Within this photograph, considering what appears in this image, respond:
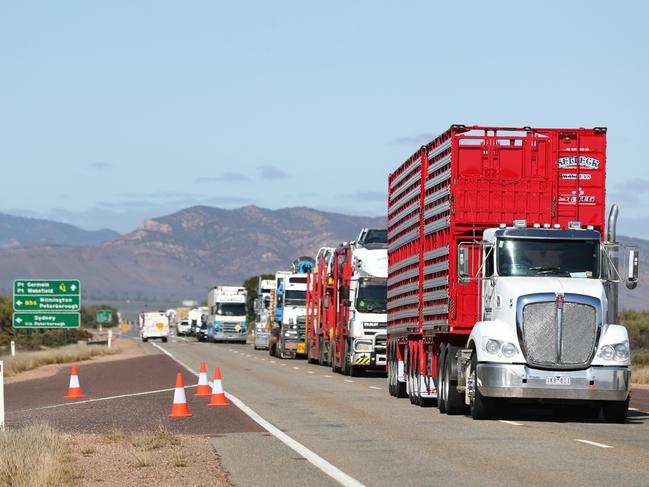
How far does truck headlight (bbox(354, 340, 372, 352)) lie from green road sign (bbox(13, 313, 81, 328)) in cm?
1986

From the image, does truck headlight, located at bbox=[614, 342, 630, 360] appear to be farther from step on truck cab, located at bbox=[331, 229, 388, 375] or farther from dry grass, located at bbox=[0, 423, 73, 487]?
step on truck cab, located at bbox=[331, 229, 388, 375]

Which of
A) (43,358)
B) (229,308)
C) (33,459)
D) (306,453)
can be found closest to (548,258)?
(306,453)

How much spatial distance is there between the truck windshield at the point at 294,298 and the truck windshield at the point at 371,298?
22179 mm

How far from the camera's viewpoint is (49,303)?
56.9m

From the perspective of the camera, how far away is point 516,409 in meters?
24.5

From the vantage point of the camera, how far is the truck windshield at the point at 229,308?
9662 centimetres

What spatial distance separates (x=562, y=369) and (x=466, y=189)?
3.84 m

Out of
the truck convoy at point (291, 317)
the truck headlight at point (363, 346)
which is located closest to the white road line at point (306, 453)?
the truck headlight at point (363, 346)

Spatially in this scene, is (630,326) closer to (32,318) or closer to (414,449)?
(32,318)

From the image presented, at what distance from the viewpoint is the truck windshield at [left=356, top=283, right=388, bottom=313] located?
3881 centimetres

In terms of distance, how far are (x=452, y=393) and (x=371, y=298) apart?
633 inches

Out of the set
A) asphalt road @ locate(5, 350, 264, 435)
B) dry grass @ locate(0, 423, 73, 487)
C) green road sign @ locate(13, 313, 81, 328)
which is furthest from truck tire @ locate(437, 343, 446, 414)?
green road sign @ locate(13, 313, 81, 328)

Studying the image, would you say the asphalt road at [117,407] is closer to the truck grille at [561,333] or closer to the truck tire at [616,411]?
the truck grille at [561,333]

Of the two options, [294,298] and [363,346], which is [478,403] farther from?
[294,298]
